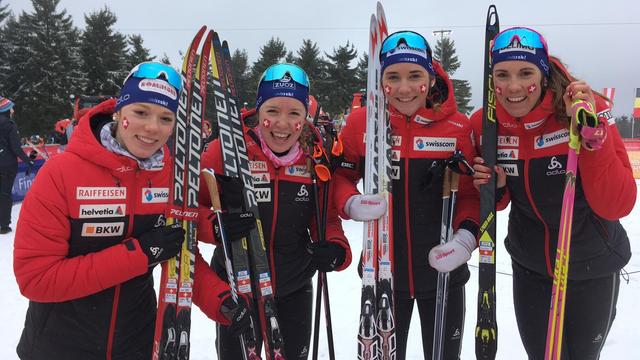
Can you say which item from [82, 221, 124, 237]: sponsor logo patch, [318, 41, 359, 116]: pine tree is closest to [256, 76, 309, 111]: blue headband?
[82, 221, 124, 237]: sponsor logo patch

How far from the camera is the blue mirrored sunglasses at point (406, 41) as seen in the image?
235 cm

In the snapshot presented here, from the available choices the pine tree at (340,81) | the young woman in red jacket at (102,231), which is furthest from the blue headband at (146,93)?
the pine tree at (340,81)

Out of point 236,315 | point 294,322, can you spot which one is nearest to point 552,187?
point 294,322

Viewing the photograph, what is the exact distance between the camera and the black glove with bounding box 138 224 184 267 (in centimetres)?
188

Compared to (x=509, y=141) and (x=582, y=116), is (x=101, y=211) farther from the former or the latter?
(x=582, y=116)

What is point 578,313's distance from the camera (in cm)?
224

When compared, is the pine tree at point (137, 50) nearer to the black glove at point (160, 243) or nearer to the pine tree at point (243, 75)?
the pine tree at point (243, 75)

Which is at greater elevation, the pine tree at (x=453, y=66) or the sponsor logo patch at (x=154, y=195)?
the pine tree at (x=453, y=66)

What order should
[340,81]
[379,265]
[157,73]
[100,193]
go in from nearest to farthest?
[100,193] → [157,73] → [379,265] → [340,81]

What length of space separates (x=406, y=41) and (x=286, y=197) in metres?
1.06

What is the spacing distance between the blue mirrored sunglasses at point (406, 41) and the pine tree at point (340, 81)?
126ft

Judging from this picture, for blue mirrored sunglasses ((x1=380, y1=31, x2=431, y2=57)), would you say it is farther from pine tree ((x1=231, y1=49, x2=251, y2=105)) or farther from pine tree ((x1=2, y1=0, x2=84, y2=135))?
pine tree ((x1=231, y1=49, x2=251, y2=105))

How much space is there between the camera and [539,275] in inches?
92.6

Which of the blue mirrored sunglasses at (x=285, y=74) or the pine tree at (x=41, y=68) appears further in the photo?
the pine tree at (x=41, y=68)
